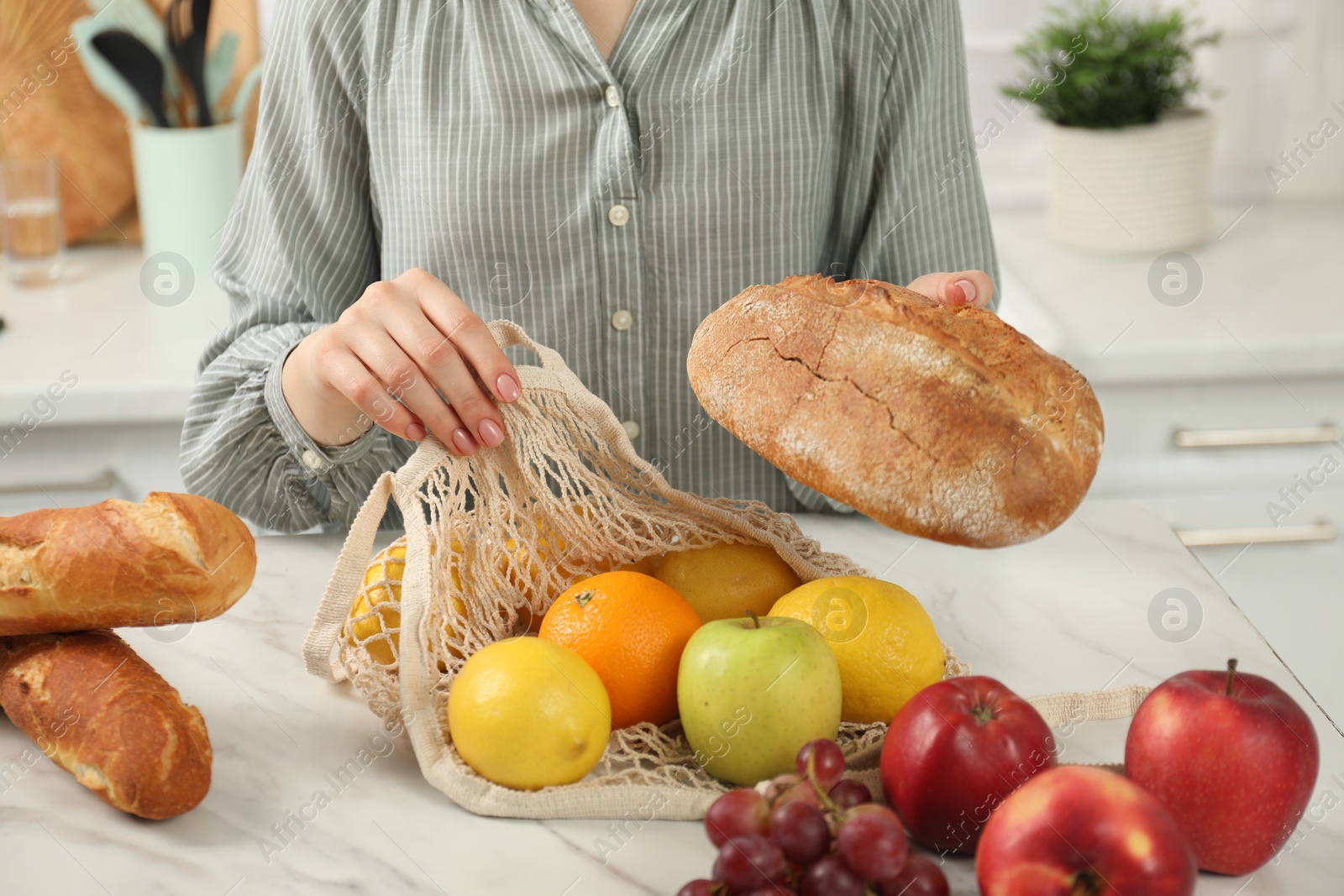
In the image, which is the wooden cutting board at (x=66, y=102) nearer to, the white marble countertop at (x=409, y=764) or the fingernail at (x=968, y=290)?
the white marble countertop at (x=409, y=764)

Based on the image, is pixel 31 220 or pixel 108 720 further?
pixel 31 220

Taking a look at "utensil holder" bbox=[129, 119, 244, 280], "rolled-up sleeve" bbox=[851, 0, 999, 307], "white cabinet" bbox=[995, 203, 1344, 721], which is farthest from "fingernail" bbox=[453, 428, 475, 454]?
"utensil holder" bbox=[129, 119, 244, 280]

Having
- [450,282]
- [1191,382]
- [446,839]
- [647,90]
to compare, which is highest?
[647,90]

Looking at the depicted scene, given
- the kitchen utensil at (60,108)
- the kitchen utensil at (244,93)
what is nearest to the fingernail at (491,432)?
the kitchen utensil at (244,93)

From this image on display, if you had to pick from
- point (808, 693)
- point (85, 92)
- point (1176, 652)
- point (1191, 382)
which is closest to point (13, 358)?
point (85, 92)

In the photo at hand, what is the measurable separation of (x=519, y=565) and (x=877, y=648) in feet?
0.76

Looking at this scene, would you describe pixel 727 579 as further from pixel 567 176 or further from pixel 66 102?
pixel 66 102

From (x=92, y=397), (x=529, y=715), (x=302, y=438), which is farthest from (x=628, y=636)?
(x=92, y=397)

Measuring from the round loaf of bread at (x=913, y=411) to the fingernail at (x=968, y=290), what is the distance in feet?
0.26

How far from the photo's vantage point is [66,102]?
5.51 ft

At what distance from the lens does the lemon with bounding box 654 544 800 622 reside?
2.39 ft

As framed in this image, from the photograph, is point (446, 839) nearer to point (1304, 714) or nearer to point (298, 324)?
point (1304, 714)

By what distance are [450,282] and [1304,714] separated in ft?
2.42

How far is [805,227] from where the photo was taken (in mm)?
1039
